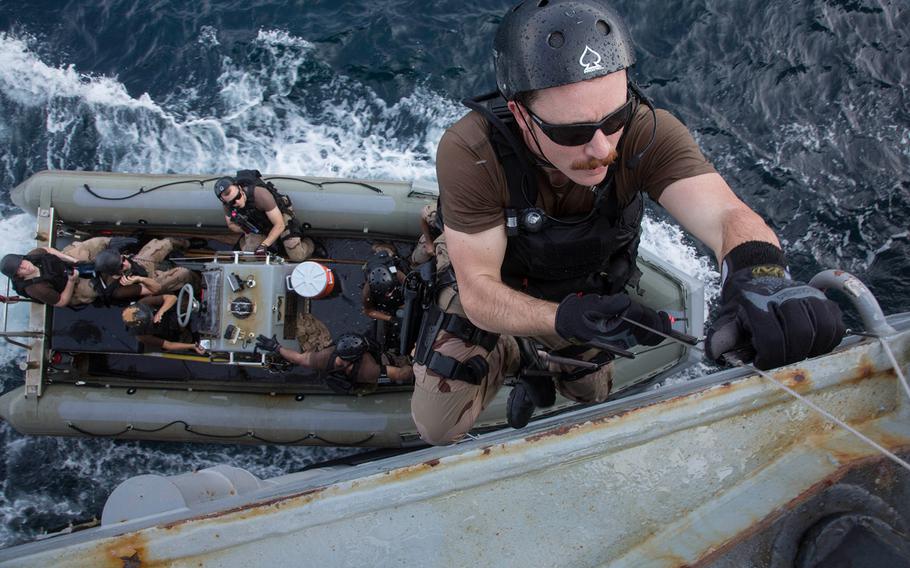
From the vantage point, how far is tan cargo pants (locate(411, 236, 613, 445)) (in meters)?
4.12

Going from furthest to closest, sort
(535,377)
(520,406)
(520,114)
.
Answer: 1. (535,377)
2. (520,406)
3. (520,114)

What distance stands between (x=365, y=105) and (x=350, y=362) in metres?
3.83

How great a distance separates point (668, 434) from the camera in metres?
2.02

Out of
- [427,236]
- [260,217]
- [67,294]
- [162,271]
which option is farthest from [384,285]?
[67,294]

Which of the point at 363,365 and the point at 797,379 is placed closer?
the point at 797,379

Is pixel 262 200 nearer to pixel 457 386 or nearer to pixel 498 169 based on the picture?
pixel 457 386

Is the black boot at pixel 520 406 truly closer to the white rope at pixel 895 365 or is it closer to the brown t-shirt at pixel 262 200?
the white rope at pixel 895 365

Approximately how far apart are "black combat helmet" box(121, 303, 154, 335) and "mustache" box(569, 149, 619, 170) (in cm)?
433

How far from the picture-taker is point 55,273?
5.80 meters

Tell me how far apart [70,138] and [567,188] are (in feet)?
24.3

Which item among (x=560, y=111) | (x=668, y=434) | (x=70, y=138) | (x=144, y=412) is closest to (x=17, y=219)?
(x=70, y=138)

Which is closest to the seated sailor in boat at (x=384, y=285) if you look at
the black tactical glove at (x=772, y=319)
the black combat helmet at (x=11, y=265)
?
the black combat helmet at (x=11, y=265)

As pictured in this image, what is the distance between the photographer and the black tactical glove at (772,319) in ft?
7.00

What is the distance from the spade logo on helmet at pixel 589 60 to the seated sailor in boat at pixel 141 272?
4628 millimetres
